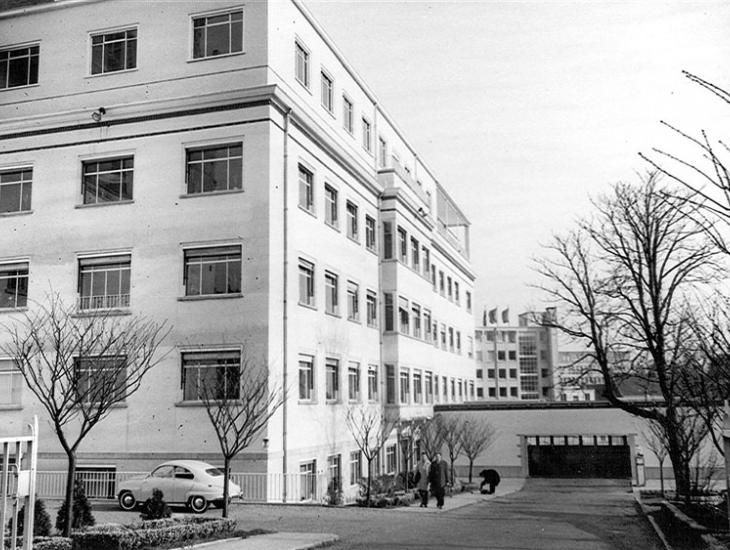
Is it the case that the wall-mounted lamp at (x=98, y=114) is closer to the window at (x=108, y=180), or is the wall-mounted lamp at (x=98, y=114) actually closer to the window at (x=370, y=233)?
the window at (x=108, y=180)

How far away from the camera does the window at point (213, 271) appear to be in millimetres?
27312

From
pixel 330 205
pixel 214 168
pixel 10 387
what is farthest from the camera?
pixel 330 205

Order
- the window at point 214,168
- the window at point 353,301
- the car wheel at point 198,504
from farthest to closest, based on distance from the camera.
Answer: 1. the window at point 353,301
2. the window at point 214,168
3. the car wheel at point 198,504

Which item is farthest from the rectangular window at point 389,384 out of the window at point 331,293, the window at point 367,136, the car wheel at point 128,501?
the car wheel at point 128,501

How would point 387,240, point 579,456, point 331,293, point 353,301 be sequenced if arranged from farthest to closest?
point 579,456 → point 387,240 → point 353,301 → point 331,293

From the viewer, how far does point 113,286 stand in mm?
28344

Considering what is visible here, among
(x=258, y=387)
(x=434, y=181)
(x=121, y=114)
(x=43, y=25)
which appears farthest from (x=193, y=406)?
(x=434, y=181)

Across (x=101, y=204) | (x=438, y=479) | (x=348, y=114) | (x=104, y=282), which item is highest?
(x=348, y=114)

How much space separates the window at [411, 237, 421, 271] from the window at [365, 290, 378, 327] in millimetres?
5908

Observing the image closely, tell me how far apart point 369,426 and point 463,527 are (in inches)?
570

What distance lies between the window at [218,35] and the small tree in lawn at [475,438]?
84.5 ft

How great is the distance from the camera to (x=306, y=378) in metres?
29.8

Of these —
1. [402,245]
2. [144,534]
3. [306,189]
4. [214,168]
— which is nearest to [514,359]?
[402,245]

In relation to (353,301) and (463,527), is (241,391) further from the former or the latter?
(353,301)
